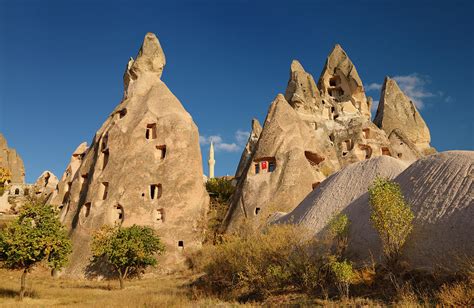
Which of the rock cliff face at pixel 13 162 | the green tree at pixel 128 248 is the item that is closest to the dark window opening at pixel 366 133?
the green tree at pixel 128 248

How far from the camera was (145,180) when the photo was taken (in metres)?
33.1

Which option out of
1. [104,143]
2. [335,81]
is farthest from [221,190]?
[335,81]

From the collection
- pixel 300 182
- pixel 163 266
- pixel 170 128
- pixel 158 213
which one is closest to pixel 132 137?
pixel 170 128

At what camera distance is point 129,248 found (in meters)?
25.3

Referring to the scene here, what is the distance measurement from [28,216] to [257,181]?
1617cm

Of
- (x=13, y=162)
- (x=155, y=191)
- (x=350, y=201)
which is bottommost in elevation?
(x=350, y=201)

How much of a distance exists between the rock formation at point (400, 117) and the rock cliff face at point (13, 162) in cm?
5165

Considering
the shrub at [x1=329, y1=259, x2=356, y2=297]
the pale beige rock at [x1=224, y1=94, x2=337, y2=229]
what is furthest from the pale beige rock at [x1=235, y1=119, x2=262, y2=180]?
the shrub at [x1=329, y1=259, x2=356, y2=297]

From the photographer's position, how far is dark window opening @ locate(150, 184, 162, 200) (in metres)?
32.9

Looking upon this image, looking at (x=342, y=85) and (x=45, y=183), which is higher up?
(x=342, y=85)

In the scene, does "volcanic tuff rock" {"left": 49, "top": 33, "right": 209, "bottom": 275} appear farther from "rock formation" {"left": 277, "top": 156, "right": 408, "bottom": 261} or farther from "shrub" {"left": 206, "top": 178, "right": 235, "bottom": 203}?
"rock formation" {"left": 277, "top": 156, "right": 408, "bottom": 261}

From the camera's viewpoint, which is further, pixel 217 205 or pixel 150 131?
pixel 150 131

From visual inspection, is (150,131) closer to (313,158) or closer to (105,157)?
(105,157)

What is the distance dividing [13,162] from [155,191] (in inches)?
1634
